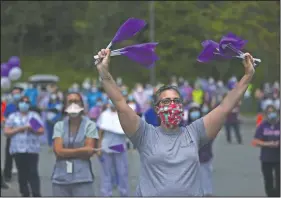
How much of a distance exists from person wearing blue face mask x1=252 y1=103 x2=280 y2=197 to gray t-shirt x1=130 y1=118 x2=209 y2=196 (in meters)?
6.23

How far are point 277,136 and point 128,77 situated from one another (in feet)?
147

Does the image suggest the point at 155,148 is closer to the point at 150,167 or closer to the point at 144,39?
the point at 150,167

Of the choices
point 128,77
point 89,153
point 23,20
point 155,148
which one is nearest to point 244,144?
point 89,153

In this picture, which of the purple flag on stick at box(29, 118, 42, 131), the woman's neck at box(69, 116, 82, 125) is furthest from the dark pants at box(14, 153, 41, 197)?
the woman's neck at box(69, 116, 82, 125)

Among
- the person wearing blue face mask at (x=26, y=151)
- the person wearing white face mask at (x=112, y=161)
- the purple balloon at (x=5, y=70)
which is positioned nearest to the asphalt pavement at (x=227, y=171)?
the person wearing white face mask at (x=112, y=161)

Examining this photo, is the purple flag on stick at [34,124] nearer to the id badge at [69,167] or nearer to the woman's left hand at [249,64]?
the id badge at [69,167]

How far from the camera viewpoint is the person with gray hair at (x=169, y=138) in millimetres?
5438

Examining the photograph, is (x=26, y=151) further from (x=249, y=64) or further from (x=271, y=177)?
(x=249, y=64)

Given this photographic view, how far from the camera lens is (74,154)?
27.6 feet

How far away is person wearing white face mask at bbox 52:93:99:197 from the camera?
27.5 ft

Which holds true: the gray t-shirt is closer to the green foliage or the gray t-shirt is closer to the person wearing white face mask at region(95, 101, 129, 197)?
the person wearing white face mask at region(95, 101, 129, 197)

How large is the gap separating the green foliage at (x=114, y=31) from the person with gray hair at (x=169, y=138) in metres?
33.6

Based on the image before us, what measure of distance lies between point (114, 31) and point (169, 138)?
5090cm

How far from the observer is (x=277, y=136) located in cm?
1167
